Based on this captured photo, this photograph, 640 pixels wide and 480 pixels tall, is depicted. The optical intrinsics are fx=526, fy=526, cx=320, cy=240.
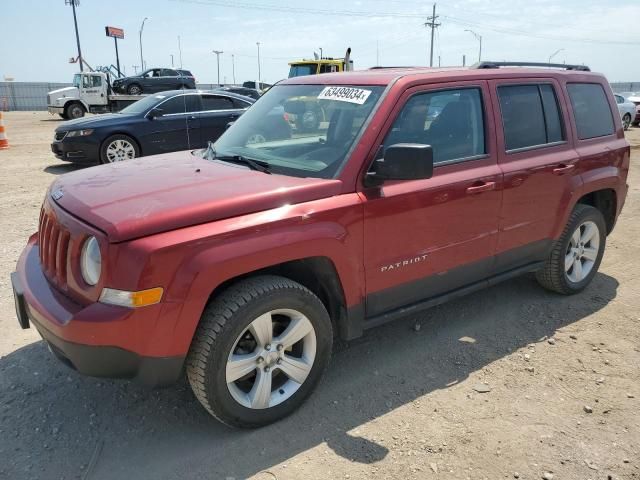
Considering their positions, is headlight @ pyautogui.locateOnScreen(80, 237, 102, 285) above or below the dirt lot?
above

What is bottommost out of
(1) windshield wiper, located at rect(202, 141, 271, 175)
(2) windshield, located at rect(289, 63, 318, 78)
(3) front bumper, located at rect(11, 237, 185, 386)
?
(3) front bumper, located at rect(11, 237, 185, 386)

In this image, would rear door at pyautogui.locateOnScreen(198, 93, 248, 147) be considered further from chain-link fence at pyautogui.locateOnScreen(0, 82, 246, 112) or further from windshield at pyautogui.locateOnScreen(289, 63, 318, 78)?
chain-link fence at pyautogui.locateOnScreen(0, 82, 246, 112)

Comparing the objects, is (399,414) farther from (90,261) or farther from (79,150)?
(79,150)

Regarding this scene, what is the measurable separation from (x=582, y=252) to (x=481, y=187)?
1.75 metres

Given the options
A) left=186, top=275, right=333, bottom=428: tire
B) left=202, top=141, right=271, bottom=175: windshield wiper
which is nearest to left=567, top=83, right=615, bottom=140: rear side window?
left=202, top=141, right=271, bottom=175: windshield wiper

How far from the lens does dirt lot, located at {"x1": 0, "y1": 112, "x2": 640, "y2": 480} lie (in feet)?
8.62

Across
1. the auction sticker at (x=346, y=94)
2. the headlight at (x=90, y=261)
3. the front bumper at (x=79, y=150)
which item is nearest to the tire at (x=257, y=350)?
the headlight at (x=90, y=261)

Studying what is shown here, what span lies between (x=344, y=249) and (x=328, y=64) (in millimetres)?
18635

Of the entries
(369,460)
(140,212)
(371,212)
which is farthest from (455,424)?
(140,212)

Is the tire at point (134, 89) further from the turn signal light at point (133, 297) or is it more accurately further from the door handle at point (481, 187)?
the turn signal light at point (133, 297)

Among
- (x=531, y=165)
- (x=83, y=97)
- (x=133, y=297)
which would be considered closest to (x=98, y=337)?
(x=133, y=297)

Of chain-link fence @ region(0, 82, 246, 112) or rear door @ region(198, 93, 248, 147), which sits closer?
rear door @ region(198, 93, 248, 147)

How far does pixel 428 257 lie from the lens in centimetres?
336

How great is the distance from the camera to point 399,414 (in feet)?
9.93
